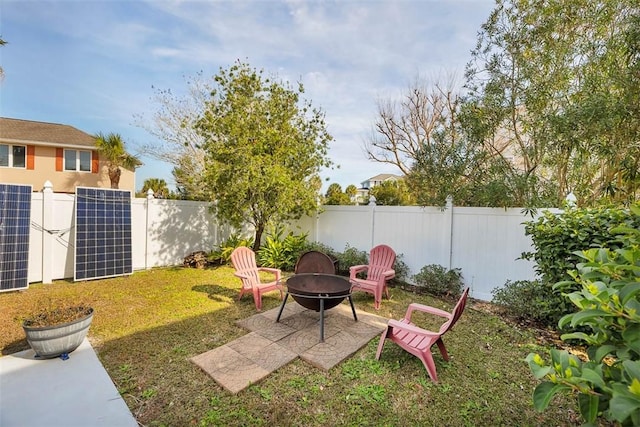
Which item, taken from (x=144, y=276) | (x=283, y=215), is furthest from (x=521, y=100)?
(x=144, y=276)

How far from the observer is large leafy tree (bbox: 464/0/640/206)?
4465mm

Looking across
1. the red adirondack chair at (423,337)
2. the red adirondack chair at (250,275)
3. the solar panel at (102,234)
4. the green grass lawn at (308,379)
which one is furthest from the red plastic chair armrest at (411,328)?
the solar panel at (102,234)

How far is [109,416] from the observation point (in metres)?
2.43

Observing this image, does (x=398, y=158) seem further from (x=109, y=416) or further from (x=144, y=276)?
(x=109, y=416)

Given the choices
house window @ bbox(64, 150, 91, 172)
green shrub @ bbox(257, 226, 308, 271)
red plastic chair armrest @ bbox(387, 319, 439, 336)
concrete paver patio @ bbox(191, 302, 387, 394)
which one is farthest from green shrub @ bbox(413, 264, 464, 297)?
house window @ bbox(64, 150, 91, 172)

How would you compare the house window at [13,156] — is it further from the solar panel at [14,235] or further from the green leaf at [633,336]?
the green leaf at [633,336]

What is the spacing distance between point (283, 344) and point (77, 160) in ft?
54.1

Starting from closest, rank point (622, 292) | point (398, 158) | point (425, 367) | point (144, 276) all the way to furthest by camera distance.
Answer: point (622, 292)
point (425, 367)
point (144, 276)
point (398, 158)

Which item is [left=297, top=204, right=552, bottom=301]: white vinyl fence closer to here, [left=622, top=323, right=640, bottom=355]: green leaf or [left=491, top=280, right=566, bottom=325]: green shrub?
[left=491, top=280, right=566, bottom=325]: green shrub

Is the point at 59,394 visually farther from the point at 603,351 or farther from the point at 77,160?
the point at 77,160

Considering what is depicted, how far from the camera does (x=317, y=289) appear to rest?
4.30 m

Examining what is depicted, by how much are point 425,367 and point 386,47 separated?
6.89m

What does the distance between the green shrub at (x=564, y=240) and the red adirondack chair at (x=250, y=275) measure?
12.8ft

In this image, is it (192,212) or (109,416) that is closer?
(109,416)
